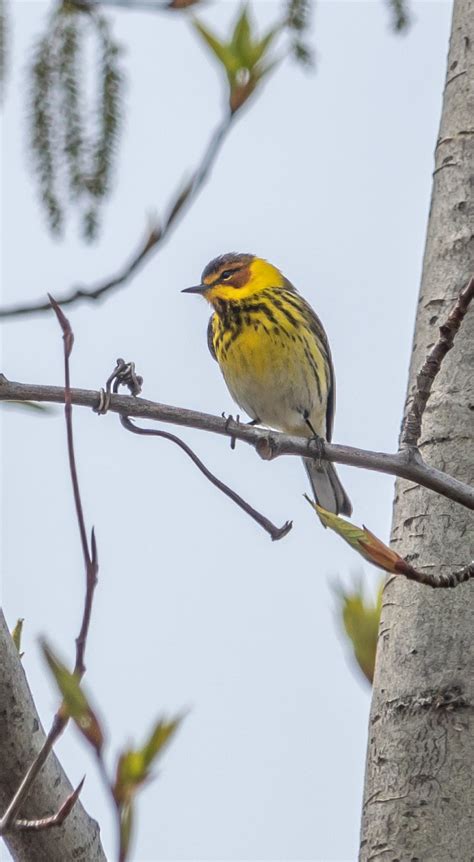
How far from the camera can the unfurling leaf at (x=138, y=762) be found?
Answer: 1279 millimetres

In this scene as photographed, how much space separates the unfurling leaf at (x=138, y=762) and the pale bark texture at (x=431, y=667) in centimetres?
93

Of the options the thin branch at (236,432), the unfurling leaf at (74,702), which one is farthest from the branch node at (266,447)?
the unfurling leaf at (74,702)

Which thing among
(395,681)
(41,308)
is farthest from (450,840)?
(41,308)

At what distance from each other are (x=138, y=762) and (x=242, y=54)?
31.8 inches

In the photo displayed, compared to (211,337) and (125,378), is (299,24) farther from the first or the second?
(211,337)

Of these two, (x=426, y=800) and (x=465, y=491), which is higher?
(x=465, y=491)

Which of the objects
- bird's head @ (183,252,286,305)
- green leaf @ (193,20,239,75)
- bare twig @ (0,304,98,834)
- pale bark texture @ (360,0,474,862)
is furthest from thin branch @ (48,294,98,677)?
bird's head @ (183,252,286,305)

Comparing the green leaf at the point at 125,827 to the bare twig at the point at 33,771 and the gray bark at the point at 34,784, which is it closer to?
the bare twig at the point at 33,771

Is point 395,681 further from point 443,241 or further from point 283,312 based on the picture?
point 283,312

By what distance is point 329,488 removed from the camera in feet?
17.2

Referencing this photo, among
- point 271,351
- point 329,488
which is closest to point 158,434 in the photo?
point 271,351

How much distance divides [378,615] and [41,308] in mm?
Answer: 1165

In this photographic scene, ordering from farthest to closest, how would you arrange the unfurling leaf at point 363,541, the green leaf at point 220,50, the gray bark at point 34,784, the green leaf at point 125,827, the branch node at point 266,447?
the branch node at point 266,447 < the gray bark at point 34,784 < the unfurling leaf at point 363,541 < the green leaf at point 220,50 < the green leaf at point 125,827

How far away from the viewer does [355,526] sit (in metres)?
1.60
